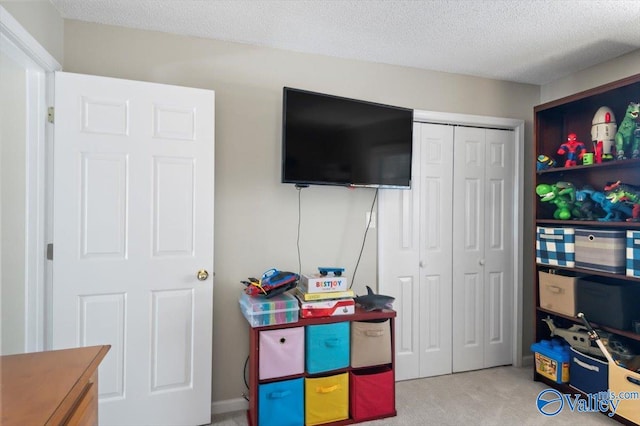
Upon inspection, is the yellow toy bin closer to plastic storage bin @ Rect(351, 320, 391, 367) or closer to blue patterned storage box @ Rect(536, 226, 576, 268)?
plastic storage bin @ Rect(351, 320, 391, 367)

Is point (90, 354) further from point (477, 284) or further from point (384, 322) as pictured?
point (477, 284)

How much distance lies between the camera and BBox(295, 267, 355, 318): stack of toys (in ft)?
6.82

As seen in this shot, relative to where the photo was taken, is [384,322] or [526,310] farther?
[526,310]

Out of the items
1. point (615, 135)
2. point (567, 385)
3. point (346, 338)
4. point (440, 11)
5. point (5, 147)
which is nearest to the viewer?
point (5, 147)

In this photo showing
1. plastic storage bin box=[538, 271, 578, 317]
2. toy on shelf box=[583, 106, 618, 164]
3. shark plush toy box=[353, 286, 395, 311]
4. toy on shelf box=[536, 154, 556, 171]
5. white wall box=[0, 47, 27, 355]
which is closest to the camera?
white wall box=[0, 47, 27, 355]

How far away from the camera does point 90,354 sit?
1.11 m

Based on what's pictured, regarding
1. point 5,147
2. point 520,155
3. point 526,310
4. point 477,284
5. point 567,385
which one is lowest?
point 567,385

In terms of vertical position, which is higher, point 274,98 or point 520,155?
point 274,98

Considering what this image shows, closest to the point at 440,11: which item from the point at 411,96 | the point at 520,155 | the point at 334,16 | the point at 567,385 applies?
the point at 334,16

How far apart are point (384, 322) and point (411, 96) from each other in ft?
5.80

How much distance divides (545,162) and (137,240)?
298 cm

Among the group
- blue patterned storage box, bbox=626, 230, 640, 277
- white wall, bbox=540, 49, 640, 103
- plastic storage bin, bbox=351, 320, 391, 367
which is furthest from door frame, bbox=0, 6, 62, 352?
white wall, bbox=540, 49, 640, 103

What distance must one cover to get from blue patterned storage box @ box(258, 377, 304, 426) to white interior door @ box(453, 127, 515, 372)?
1498mm

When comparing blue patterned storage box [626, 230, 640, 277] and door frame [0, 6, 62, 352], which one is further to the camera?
blue patterned storage box [626, 230, 640, 277]
